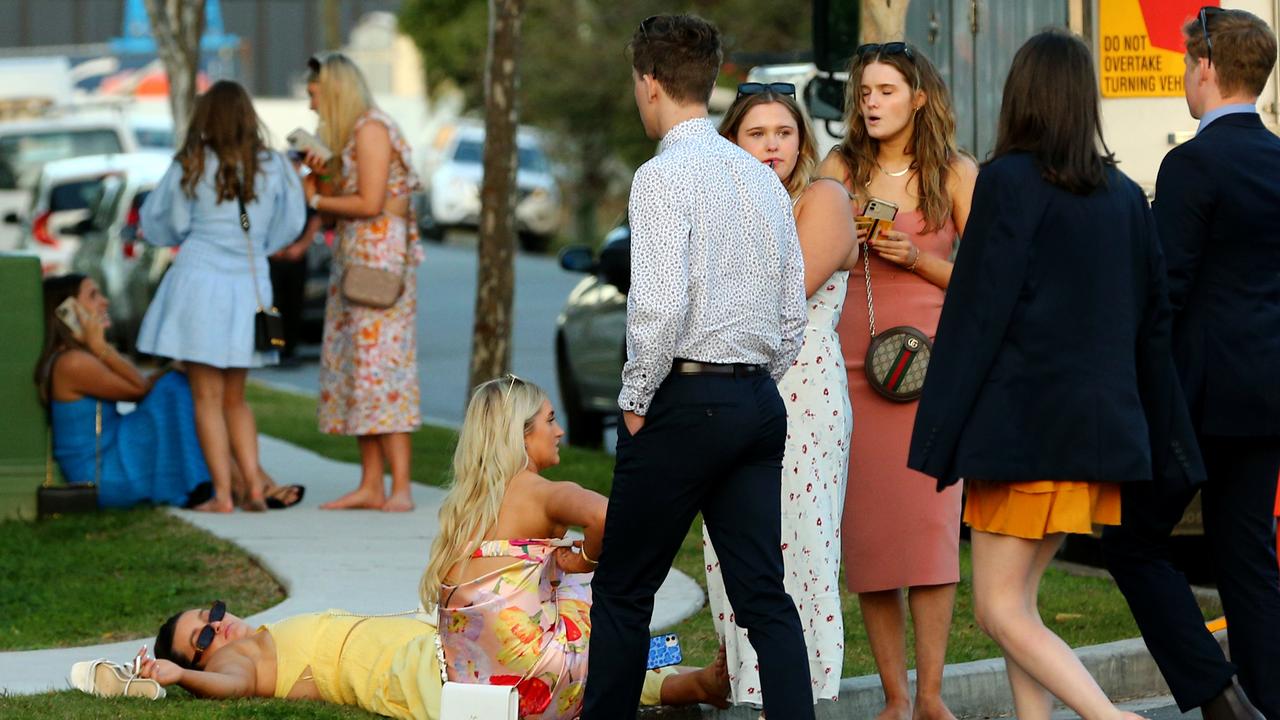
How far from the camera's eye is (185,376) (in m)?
9.81

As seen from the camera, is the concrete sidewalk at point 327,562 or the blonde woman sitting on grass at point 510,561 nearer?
the blonde woman sitting on grass at point 510,561

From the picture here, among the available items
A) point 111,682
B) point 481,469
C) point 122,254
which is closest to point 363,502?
point 111,682

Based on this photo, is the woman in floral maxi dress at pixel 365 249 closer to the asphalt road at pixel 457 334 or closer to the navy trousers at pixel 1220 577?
the navy trousers at pixel 1220 577

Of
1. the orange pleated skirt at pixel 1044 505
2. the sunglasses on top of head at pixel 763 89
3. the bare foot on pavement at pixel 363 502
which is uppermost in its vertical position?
the sunglasses on top of head at pixel 763 89

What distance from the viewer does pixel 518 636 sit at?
5680 millimetres

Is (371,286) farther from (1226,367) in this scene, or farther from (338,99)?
(1226,367)

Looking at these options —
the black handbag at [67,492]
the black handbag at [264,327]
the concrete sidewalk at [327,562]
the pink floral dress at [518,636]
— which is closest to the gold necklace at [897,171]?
the pink floral dress at [518,636]

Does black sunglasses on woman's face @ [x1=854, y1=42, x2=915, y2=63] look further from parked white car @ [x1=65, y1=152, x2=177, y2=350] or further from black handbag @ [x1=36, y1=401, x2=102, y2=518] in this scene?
parked white car @ [x1=65, y1=152, x2=177, y2=350]

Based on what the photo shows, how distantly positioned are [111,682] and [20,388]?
392cm

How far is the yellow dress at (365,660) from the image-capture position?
5.84m

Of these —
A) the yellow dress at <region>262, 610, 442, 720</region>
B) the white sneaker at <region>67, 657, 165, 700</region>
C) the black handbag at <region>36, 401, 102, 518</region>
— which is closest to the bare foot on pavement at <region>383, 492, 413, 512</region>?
the black handbag at <region>36, 401, 102, 518</region>

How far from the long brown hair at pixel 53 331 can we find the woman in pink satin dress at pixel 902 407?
4871mm

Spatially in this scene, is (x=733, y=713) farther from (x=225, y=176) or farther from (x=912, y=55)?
(x=225, y=176)

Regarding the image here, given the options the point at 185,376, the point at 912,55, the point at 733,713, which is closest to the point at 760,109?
the point at 912,55
